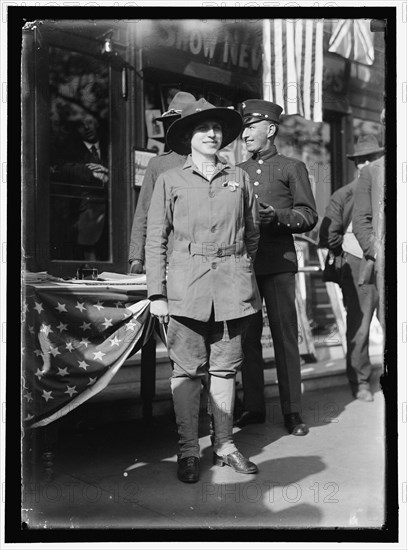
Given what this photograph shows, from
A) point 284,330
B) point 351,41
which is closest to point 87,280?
point 284,330

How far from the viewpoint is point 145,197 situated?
14.4 feet

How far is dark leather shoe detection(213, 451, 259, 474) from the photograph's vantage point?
3636 millimetres

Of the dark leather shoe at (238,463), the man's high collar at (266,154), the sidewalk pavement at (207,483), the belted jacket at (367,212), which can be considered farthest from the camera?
the belted jacket at (367,212)

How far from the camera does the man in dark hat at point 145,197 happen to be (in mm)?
4348

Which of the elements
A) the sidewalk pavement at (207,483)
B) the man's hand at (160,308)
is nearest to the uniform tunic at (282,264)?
the sidewalk pavement at (207,483)

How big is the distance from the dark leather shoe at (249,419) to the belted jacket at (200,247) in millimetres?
1244

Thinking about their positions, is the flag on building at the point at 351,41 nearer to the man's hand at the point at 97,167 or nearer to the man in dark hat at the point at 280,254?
the man in dark hat at the point at 280,254

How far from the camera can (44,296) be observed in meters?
3.42

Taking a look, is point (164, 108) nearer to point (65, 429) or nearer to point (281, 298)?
point (281, 298)

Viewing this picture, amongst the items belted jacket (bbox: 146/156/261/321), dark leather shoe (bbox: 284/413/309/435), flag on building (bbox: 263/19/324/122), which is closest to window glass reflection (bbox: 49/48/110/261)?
flag on building (bbox: 263/19/324/122)

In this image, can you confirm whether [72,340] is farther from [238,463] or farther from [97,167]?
[97,167]

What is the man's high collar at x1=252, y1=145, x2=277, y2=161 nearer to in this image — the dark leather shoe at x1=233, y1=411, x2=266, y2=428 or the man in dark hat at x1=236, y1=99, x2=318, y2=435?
the man in dark hat at x1=236, y1=99, x2=318, y2=435

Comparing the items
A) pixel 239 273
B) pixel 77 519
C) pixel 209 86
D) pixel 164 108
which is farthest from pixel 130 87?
pixel 77 519

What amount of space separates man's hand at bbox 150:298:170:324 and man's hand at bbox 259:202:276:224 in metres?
0.98
